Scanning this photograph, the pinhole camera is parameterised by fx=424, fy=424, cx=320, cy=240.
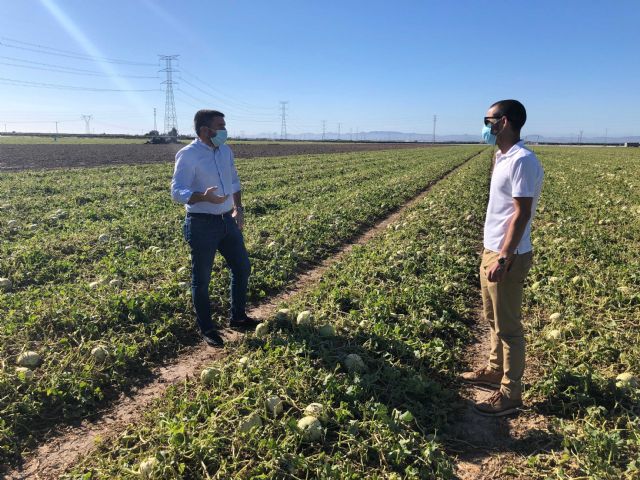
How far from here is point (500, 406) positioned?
406cm

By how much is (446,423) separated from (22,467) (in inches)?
145

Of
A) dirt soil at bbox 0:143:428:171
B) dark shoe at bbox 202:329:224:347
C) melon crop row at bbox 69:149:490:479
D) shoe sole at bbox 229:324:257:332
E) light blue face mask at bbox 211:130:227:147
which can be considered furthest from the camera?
Result: dirt soil at bbox 0:143:428:171

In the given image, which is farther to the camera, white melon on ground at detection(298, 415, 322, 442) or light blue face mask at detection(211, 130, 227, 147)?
light blue face mask at detection(211, 130, 227, 147)

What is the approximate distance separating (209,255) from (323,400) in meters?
2.33

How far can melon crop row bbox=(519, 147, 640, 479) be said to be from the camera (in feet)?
11.1

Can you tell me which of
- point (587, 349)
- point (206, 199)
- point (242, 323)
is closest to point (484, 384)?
point (587, 349)

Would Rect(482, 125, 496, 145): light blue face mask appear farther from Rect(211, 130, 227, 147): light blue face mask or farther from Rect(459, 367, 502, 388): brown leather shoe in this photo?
Rect(211, 130, 227, 147): light blue face mask

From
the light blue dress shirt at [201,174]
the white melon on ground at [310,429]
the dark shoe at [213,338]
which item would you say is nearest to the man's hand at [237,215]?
the light blue dress shirt at [201,174]

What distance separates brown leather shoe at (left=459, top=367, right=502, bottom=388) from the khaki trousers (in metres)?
0.42

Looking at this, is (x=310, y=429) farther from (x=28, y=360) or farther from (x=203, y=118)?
(x=203, y=118)

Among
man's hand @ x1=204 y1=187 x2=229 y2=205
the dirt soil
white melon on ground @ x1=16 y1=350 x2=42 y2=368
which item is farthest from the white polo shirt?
the dirt soil

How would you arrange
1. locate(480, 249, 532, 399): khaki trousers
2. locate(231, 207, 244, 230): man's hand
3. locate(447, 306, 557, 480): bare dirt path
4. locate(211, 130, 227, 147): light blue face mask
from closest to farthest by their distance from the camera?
1. locate(447, 306, 557, 480): bare dirt path
2. locate(480, 249, 532, 399): khaki trousers
3. locate(211, 130, 227, 147): light blue face mask
4. locate(231, 207, 244, 230): man's hand

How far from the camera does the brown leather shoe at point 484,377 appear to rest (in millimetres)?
4492

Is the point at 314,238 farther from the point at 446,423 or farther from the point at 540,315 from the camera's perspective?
the point at 446,423
